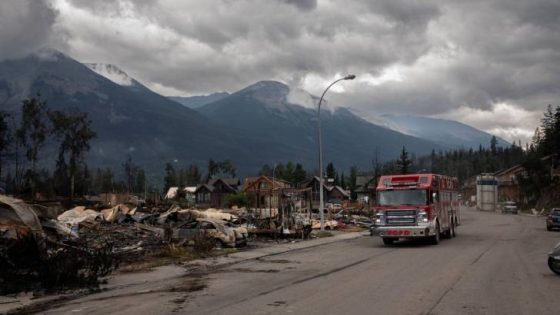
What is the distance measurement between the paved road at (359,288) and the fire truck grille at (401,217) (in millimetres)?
4343

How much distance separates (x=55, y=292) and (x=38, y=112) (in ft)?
249

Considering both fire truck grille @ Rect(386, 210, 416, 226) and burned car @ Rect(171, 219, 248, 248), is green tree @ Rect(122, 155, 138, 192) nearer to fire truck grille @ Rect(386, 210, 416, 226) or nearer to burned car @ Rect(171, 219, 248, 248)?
burned car @ Rect(171, 219, 248, 248)

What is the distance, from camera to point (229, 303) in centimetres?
1150

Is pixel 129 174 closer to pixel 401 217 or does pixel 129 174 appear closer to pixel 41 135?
pixel 41 135

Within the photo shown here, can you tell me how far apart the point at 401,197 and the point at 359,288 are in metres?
13.1

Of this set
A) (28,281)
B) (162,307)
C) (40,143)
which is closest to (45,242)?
(28,281)

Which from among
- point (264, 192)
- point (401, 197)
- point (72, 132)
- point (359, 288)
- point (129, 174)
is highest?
point (72, 132)

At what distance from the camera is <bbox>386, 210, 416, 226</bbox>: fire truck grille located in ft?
82.5

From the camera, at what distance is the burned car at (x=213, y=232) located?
81.9ft

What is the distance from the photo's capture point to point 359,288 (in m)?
13.1

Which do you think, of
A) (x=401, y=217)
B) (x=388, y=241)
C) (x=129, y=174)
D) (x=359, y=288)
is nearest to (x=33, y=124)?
(x=129, y=174)

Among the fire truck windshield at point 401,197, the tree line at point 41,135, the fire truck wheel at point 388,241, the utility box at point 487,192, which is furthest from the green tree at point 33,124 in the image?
the utility box at point 487,192

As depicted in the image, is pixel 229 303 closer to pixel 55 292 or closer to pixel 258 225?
pixel 55 292

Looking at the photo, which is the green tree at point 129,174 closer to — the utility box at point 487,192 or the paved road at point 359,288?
the utility box at point 487,192
